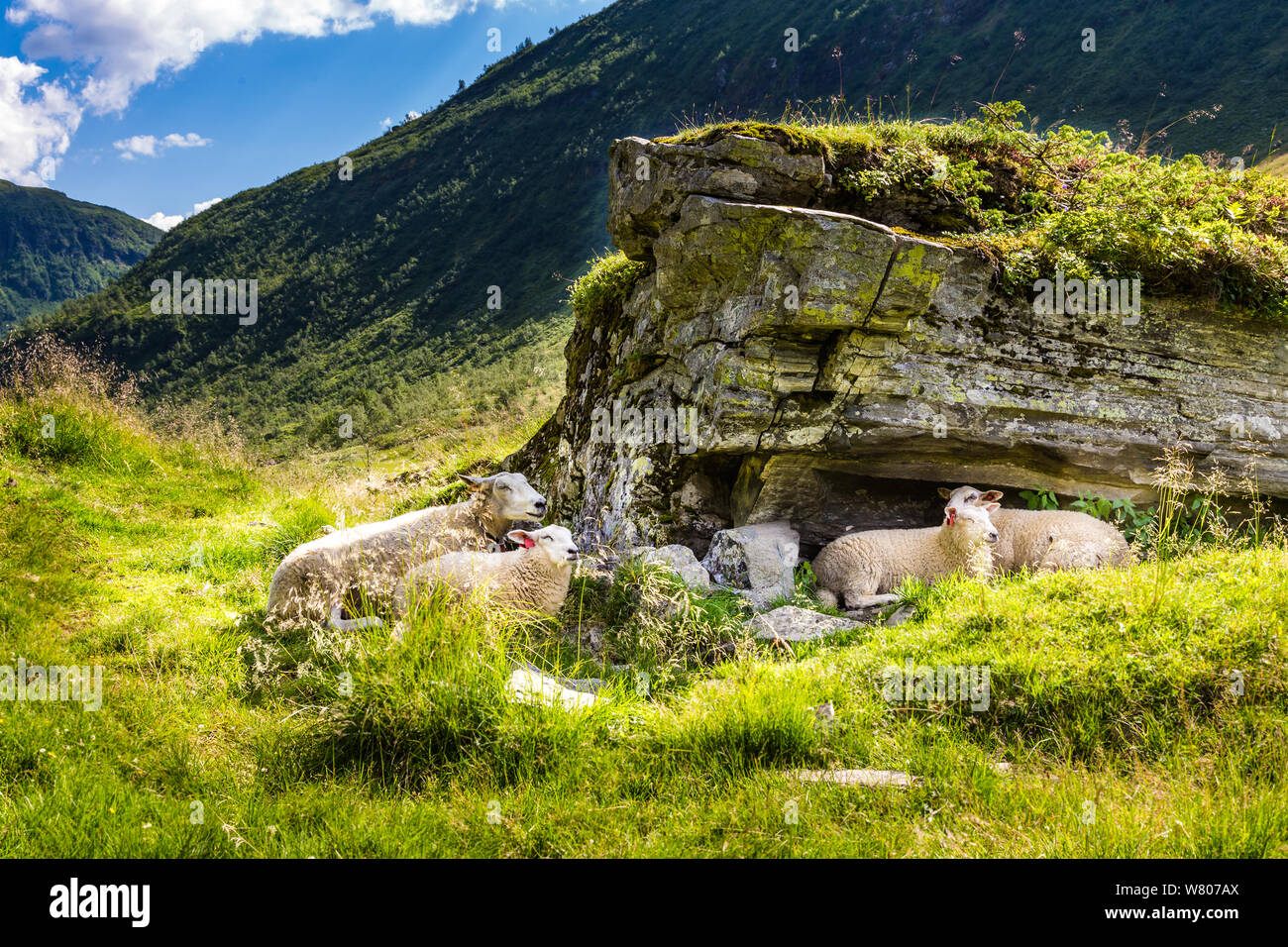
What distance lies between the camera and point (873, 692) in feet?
16.7

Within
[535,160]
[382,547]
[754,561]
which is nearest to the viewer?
[382,547]

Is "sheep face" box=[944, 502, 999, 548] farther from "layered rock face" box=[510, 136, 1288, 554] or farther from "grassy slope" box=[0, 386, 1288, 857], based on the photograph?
"layered rock face" box=[510, 136, 1288, 554]

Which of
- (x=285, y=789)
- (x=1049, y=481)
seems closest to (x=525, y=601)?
(x=285, y=789)

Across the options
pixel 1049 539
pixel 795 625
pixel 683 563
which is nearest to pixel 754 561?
pixel 683 563

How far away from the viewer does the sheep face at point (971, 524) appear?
7508mm

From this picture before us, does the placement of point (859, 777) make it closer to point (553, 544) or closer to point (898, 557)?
point (553, 544)

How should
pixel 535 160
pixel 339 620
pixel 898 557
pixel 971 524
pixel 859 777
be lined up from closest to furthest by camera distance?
pixel 859 777, pixel 339 620, pixel 971 524, pixel 898 557, pixel 535 160

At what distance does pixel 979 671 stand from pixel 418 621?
13.1ft

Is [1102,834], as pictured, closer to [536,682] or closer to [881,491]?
[536,682]

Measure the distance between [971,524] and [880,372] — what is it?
6.54ft

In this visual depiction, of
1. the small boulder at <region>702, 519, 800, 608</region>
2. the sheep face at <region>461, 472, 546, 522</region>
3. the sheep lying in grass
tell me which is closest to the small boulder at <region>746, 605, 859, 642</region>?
the small boulder at <region>702, 519, 800, 608</region>

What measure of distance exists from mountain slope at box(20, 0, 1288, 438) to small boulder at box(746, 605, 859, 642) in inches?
2038

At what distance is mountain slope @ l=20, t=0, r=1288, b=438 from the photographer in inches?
2648

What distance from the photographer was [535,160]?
15475cm
